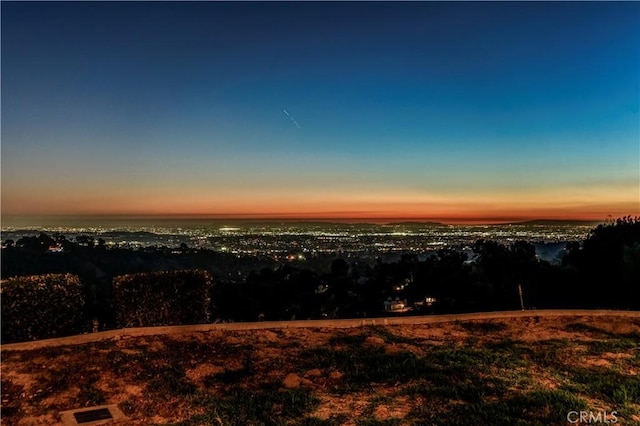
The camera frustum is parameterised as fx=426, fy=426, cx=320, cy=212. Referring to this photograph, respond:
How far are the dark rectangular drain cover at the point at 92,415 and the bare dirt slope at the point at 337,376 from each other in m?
0.20

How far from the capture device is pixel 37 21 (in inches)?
402

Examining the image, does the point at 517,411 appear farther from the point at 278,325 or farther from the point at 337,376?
the point at 278,325

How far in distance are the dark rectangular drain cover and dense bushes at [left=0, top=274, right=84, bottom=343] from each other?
134 inches

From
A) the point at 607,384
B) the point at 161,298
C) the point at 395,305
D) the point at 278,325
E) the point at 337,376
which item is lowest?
the point at 395,305

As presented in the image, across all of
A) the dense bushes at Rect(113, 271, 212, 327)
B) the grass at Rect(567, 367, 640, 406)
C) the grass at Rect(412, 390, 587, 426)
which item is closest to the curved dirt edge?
the dense bushes at Rect(113, 271, 212, 327)

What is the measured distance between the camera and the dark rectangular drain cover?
172 inches

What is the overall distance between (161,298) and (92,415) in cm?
390

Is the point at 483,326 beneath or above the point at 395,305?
above

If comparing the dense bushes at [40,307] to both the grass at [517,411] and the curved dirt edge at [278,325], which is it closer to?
the curved dirt edge at [278,325]

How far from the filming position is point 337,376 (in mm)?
5598

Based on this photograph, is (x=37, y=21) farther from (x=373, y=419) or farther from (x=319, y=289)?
(x=319, y=289)

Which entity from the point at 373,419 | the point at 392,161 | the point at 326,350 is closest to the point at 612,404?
the point at 373,419

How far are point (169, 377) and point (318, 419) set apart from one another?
2386 millimetres

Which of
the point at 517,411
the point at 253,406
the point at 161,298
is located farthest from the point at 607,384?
the point at 161,298
